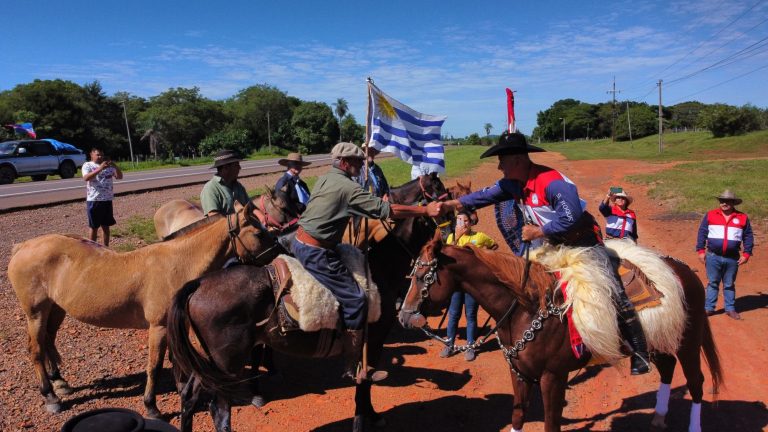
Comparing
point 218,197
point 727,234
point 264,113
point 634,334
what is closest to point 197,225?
point 218,197

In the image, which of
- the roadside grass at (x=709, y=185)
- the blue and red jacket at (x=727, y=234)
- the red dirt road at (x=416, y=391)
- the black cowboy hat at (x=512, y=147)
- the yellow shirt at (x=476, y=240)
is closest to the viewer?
the black cowboy hat at (x=512, y=147)

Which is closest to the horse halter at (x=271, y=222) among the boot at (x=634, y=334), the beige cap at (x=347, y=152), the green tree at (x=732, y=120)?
the beige cap at (x=347, y=152)

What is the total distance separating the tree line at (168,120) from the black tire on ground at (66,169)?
20.8 m

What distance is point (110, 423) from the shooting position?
7.70ft

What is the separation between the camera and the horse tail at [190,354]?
160 inches

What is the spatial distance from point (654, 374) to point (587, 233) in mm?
3271

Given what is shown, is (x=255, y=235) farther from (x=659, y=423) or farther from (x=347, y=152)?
(x=659, y=423)

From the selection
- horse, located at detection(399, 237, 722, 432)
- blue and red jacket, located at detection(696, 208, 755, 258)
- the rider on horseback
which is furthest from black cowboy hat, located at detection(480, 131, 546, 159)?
blue and red jacket, located at detection(696, 208, 755, 258)

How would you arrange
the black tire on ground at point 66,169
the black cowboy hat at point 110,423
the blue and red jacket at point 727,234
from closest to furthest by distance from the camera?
1. the black cowboy hat at point 110,423
2. the blue and red jacket at point 727,234
3. the black tire on ground at point 66,169

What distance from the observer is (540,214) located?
4078mm

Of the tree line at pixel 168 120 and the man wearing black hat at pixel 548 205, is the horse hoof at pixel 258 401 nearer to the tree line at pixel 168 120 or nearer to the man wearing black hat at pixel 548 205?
the man wearing black hat at pixel 548 205

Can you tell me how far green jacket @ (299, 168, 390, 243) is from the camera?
4.20 m

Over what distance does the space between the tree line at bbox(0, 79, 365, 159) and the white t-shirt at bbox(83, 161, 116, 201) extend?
137 feet

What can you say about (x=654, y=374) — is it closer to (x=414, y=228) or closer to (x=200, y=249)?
(x=414, y=228)
